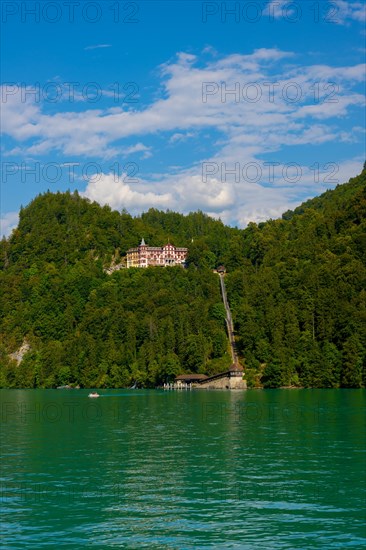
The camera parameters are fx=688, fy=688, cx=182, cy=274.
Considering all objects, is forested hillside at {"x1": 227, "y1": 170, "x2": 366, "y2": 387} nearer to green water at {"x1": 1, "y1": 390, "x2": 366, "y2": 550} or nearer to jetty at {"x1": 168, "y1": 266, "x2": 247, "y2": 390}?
jetty at {"x1": 168, "y1": 266, "x2": 247, "y2": 390}

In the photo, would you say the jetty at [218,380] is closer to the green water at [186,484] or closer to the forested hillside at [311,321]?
the forested hillside at [311,321]

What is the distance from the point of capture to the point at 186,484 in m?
41.6

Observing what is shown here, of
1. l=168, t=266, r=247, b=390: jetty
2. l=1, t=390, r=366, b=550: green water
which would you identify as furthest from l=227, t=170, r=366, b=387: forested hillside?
l=1, t=390, r=366, b=550: green water

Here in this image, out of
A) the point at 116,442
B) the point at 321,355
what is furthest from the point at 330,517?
the point at 321,355

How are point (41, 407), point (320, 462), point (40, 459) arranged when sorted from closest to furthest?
point (320, 462) → point (40, 459) → point (41, 407)

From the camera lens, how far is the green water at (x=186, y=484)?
30969 millimetres

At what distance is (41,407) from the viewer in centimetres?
10381

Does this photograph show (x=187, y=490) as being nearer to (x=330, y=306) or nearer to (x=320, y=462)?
(x=320, y=462)

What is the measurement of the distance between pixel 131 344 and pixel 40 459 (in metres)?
138

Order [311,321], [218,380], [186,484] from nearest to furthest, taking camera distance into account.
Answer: [186,484], [218,380], [311,321]

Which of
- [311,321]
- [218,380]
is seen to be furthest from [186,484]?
[311,321]

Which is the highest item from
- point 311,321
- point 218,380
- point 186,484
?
point 311,321

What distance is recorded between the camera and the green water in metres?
31.0

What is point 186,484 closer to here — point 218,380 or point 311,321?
point 218,380
